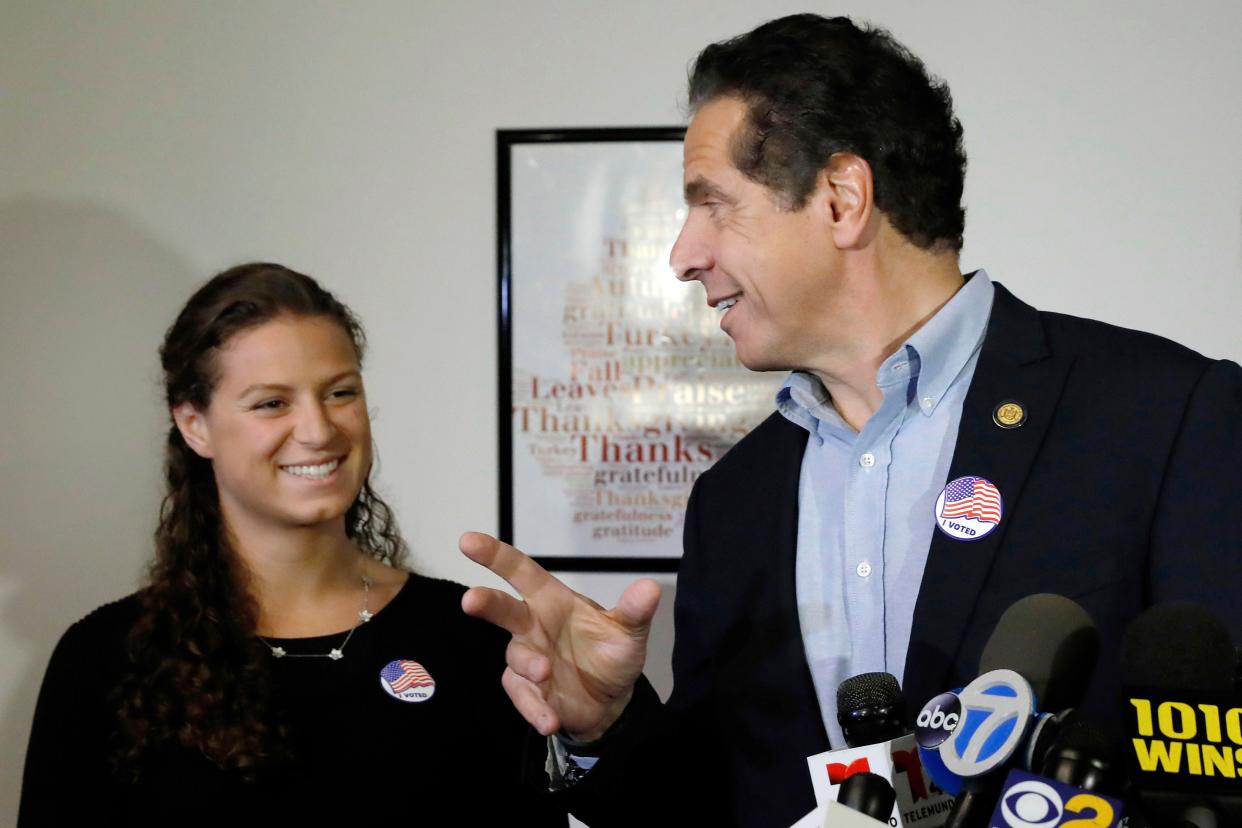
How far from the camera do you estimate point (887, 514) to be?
1541 mm

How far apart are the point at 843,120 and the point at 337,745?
1.17 m

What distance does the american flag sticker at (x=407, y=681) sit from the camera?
6.34ft

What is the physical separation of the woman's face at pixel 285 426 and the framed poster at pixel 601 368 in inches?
30.9

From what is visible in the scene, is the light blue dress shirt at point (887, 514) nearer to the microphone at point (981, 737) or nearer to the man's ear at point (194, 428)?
the microphone at point (981, 737)

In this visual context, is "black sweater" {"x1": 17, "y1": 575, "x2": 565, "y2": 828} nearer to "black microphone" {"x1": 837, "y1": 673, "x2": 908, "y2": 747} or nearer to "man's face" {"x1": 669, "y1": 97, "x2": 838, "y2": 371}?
"man's face" {"x1": 669, "y1": 97, "x2": 838, "y2": 371}

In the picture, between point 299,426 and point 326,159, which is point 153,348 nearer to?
point 326,159

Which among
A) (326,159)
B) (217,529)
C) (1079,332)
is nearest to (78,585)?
(217,529)

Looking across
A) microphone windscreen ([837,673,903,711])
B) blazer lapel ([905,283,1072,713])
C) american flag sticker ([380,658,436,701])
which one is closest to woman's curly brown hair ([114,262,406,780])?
american flag sticker ([380,658,436,701])

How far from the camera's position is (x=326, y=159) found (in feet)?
9.21

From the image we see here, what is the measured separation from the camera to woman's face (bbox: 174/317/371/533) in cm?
195

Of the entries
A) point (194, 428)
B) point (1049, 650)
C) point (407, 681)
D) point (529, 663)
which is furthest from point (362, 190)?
point (1049, 650)

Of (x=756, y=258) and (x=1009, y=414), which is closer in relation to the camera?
(x=1009, y=414)

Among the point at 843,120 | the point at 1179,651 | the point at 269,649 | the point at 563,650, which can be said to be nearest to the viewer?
the point at 1179,651

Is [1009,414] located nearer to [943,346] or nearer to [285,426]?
[943,346]
